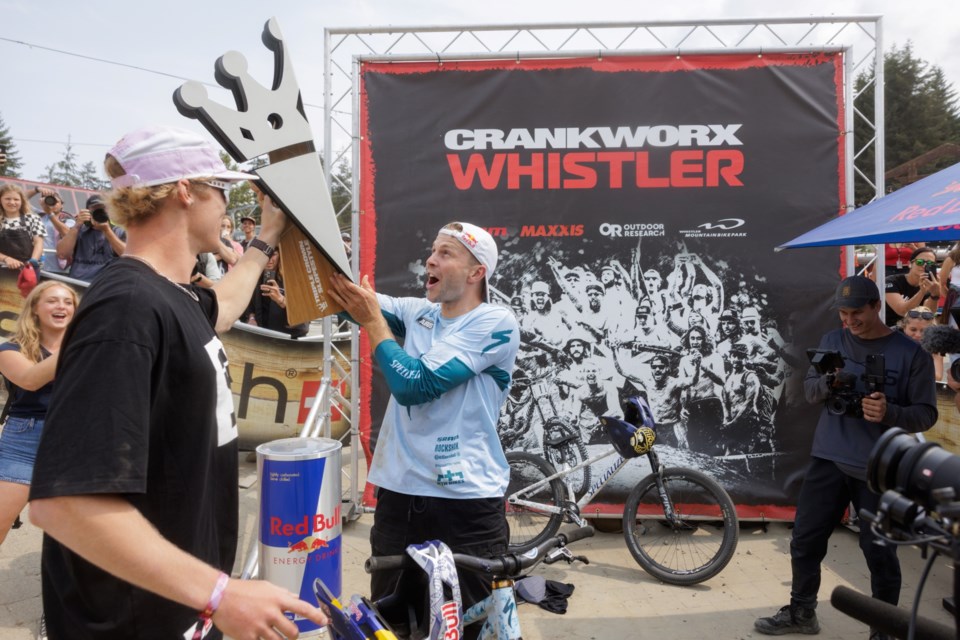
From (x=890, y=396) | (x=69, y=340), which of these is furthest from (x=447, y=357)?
(x=890, y=396)

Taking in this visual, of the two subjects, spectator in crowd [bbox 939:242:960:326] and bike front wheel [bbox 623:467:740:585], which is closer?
bike front wheel [bbox 623:467:740:585]

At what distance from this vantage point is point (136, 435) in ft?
3.99

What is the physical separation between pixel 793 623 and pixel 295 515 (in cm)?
288

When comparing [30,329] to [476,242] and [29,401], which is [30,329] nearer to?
[29,401]

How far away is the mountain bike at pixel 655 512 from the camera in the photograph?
4609 millimetres

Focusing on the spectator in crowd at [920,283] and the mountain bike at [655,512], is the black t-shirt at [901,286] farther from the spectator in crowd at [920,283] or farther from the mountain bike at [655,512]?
the mountain bike at [655,512]

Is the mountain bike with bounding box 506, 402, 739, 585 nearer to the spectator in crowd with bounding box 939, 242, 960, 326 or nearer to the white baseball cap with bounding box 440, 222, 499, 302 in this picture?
the white baseball cap with bounding box 440, 222, 499, 302

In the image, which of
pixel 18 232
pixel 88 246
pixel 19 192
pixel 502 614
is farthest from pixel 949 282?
pixel 19 192

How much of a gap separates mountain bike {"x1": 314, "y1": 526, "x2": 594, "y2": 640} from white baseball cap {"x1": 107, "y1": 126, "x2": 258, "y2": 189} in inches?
45.4

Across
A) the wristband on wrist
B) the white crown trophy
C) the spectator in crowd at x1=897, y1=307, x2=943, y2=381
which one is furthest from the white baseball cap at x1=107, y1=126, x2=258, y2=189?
the spectator in crowd at x1=897, y1=307, x2=943, y2=381

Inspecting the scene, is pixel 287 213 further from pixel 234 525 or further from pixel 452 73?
pixel 452 73

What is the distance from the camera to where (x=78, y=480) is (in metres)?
1.16

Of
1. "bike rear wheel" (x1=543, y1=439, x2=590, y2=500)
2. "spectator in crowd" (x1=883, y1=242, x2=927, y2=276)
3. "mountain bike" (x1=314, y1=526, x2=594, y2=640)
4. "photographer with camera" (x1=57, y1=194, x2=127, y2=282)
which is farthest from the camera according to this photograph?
"spectator in crowd" (x1=883, y1=242, x2=927, y2=276)

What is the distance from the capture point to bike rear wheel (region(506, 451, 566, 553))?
5020 mm
